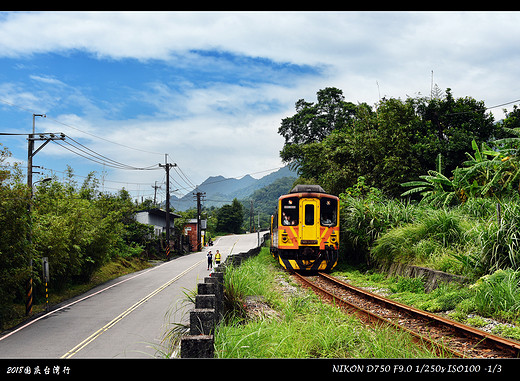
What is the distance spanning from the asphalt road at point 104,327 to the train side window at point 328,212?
22.5 feet

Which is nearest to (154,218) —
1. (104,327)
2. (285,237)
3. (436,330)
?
(285,237)

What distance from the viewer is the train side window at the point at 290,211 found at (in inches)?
695

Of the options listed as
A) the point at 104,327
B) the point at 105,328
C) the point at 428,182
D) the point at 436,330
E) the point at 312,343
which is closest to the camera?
the point at 312,343

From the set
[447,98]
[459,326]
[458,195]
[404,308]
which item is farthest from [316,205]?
[447,98]

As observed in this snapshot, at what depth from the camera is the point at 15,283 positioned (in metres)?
12.9

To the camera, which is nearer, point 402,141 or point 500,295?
point 500,295

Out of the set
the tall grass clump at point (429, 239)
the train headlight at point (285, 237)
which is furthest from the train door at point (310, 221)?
the tall grass clump at point (429, 239)

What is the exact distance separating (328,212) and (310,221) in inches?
34.4

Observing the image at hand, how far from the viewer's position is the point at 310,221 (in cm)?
1748

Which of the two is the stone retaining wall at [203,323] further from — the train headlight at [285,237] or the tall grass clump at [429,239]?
the train headlight at [285,237]

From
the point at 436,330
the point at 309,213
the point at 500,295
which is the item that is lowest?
the point at 436,330

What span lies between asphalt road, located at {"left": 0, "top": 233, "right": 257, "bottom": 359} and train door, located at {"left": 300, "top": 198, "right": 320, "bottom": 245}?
5.83 m

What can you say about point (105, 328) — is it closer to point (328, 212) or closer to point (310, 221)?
point (310, 221)

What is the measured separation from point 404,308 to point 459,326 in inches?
83.8
